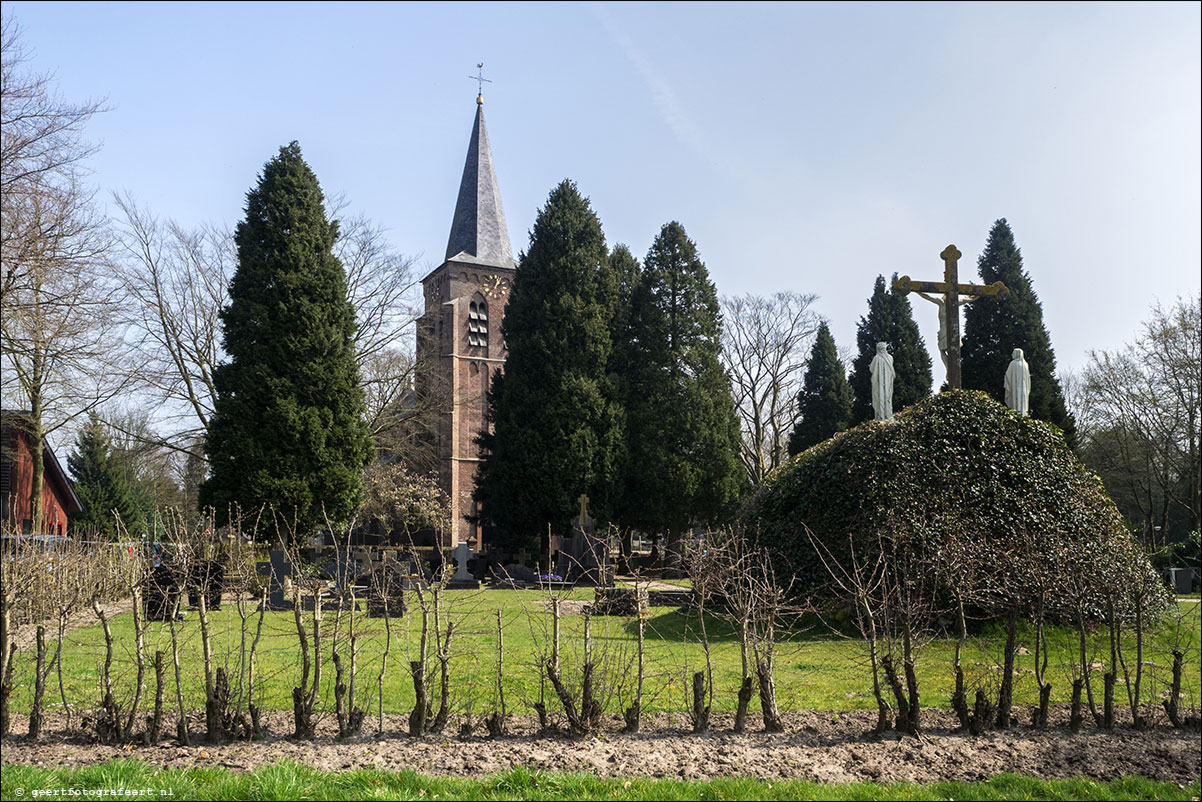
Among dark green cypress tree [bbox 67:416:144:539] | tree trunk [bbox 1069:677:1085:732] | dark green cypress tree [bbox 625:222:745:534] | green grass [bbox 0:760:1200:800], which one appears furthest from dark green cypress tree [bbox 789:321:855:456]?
green grass [bbox 0:760:1200:800]

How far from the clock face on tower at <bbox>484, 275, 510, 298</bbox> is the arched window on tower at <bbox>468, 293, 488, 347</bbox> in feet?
1.79

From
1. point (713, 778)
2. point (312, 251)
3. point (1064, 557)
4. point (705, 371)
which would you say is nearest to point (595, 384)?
point (705, 371)

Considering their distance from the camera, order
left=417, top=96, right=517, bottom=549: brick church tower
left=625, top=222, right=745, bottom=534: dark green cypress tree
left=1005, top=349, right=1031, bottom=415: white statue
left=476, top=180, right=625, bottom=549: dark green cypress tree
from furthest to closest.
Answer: left=417, top=96, right=517, bottom=549: brick church tower, left=625, top=222, right=745, bottom=534: dark green cypress tree, left=476, top=180, right=625, bottom=549: dark green cypress tree, left=1005, top=349, right=1031, bottom=415: white statue

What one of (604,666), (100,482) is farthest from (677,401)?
(100,482)

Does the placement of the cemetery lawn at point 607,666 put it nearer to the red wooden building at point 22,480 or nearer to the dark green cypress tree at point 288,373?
the dark green cypress tree at point 288,373

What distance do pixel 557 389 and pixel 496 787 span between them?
2350 cm

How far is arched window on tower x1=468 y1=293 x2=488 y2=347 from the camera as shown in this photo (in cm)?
4856

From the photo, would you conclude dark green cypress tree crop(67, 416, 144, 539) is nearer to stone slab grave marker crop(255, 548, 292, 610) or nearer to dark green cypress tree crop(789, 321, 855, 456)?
stone slab grave marker crop(255, 548, 292, 610)

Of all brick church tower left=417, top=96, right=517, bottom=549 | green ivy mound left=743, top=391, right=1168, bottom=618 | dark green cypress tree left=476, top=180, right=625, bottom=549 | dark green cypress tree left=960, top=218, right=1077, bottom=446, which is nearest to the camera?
green ivy mound left=743, top=391, right=1168, bottom=618

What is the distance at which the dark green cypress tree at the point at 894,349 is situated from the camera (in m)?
35.2

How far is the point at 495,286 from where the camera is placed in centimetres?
4875

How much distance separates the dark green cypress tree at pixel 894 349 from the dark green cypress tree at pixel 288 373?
71.1 ft

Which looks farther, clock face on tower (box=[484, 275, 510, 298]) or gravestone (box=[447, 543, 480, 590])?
clock face on tower (box=[484, 275, 510, 298])

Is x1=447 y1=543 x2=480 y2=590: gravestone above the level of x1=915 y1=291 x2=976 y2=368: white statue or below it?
below
